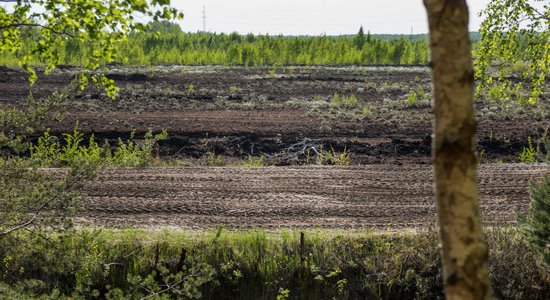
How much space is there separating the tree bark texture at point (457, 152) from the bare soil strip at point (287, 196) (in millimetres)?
8527

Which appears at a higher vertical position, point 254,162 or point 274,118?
point 274,118

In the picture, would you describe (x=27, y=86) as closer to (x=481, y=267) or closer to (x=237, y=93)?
(x=237, y=93)

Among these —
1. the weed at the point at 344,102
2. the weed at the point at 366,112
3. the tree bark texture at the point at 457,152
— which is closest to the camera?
the tree bark texture at the point at 457,152

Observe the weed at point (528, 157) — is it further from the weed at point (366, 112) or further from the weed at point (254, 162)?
the weed at point (366, 112)

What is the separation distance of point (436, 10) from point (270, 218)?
9287mm

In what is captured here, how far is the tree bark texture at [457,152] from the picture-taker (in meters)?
2.42

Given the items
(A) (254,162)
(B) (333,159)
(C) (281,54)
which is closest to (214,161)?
(A) (254,162)

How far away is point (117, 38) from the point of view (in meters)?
7.36

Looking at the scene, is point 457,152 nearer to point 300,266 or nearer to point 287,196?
point 300,266

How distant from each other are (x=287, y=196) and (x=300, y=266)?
10.4ft

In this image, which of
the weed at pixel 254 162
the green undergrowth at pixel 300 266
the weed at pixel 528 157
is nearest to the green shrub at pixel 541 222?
the green undergrowth at pixel 300 266

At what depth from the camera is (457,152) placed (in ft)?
7.96

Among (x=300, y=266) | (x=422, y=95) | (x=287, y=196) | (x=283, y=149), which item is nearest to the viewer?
(x=300, y=266)

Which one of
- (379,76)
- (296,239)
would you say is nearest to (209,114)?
(296,239)
